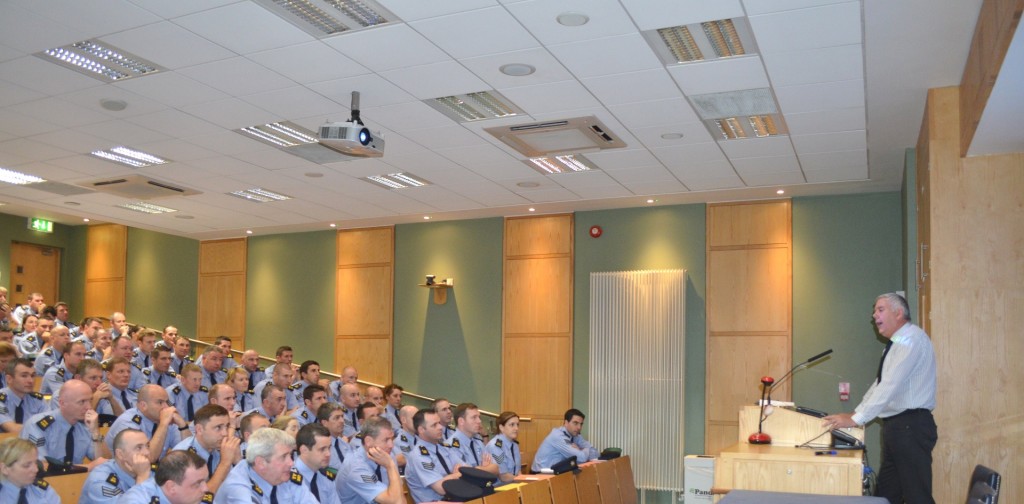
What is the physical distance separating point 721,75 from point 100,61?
455 centimetres

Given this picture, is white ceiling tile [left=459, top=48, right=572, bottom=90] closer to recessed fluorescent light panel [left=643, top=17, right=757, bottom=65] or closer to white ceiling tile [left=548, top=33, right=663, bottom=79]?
white ceiling tile [left=548, top=33, right=663, bottom=79]

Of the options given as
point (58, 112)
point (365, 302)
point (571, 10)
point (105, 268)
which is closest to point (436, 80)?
point (571, 10)

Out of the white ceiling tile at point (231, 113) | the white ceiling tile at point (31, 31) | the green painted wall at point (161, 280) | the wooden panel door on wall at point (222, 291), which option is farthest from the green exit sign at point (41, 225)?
the white ceiling tile at point (31, 31)

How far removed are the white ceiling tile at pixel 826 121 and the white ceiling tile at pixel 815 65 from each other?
89cm

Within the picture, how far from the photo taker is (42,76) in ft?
22.1

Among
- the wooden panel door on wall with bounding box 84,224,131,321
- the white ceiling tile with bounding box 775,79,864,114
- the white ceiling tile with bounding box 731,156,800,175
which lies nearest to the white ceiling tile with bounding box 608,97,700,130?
the white ceiling tile with bounding box 775,79,864,114

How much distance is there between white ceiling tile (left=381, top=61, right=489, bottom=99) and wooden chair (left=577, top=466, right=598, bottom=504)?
3.71m

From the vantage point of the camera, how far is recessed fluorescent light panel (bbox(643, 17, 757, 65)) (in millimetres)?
5770

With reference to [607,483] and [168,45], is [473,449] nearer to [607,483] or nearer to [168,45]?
[607,483]

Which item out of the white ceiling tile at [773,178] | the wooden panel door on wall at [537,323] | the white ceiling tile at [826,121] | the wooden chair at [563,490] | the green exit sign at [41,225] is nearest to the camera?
the wooden chair at [563,490]

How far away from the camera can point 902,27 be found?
565 cm

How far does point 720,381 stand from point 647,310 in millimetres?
1254

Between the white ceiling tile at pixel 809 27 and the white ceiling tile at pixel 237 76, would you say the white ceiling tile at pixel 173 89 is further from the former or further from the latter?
the white ceiling tile at pixel 809 27

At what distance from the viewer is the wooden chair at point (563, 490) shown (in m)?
7.36
